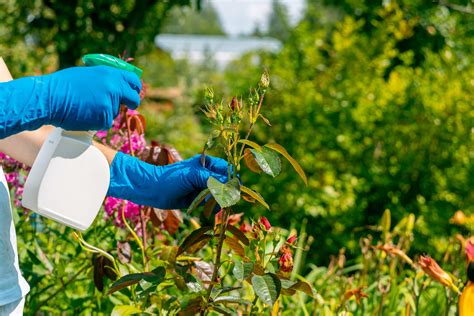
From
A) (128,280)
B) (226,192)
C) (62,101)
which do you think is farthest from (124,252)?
(62,101)

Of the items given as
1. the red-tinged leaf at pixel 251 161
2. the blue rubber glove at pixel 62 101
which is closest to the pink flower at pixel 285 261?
the red-tinged leaf at pixel 251 161

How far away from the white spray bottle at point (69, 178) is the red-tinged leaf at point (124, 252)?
2.00ft

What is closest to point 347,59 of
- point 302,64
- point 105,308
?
point 302,64

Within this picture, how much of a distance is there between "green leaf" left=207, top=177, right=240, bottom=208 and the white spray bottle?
0.19 metres

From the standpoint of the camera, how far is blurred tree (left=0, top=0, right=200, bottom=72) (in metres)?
5.38

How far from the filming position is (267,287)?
1.41 metres

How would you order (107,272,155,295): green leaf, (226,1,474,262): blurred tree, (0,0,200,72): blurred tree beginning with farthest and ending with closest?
(0,0,200,72): blurred tree < (226,1,474,262): blurred tree < (107,272,155,295): green leaf

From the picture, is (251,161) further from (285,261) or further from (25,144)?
(25,144)

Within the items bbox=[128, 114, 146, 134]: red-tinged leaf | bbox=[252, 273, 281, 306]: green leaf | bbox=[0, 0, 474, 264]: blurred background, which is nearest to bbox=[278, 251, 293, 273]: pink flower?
bbox=[252, 273, 281, 306]: green leaf

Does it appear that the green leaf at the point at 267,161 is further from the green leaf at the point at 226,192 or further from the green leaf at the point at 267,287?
the green leaf at the point at 267,287

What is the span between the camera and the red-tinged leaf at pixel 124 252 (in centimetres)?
196

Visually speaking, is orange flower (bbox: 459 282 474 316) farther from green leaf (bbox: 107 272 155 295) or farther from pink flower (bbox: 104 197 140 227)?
pink flower (bbox: 104 197 140 227)

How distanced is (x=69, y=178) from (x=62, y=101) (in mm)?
151

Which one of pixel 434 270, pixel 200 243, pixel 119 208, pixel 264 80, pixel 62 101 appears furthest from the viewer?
pixel 119 208
